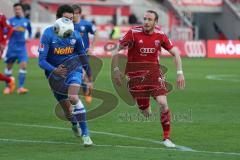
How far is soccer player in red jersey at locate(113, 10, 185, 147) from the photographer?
12.9 meters

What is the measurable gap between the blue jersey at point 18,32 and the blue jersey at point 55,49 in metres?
10.5

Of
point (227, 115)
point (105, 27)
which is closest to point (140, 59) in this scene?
point (227, 115)

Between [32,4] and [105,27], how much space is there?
5407mm

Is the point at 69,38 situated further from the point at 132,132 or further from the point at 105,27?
the point at 105,27

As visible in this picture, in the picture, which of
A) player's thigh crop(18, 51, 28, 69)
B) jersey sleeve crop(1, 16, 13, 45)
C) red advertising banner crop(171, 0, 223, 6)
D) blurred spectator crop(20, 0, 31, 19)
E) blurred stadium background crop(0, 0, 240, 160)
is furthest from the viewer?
red advertising banner crop(171, 0, 223, 6)

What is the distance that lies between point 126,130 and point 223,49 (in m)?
31.6

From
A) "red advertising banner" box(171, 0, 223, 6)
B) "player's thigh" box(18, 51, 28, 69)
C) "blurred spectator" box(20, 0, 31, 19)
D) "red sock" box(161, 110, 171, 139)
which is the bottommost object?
"red advertising banner" box(171, 0, 223, 6)

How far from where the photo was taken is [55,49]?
42.2 ft

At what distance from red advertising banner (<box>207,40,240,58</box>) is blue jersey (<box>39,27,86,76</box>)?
108 ft

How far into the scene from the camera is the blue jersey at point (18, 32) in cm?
2336

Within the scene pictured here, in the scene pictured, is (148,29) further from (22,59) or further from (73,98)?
(22,59)

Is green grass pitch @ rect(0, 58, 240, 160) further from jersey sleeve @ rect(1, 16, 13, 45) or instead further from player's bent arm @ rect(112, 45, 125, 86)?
jersey sleeve @ rect(1, 16, 13, 45)

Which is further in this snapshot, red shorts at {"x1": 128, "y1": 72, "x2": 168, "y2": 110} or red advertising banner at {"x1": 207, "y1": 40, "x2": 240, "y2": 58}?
red advertising banner at {"x1": 207, "y1": 40, "x2": 240, "y2": 58}

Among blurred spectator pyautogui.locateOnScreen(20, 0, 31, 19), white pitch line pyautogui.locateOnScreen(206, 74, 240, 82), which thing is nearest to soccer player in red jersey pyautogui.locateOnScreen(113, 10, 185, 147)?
white pitch line pyautogui.locateOnScreen(206, 74, 240, 82)
